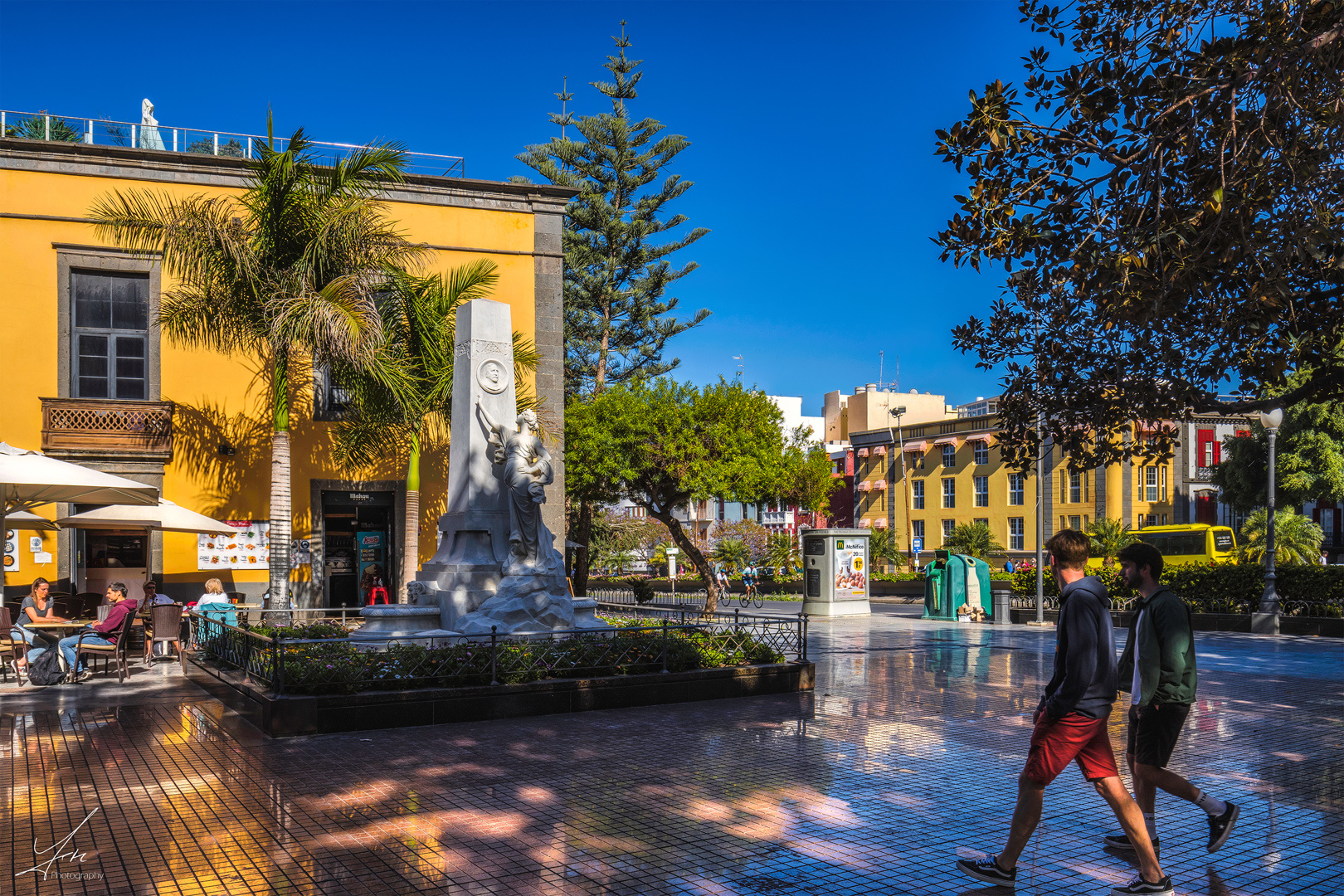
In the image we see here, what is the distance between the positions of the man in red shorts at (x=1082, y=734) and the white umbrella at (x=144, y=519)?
1442 centimetres

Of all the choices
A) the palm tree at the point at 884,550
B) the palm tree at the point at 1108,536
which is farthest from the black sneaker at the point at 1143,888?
the palm tree at the point at 884,550

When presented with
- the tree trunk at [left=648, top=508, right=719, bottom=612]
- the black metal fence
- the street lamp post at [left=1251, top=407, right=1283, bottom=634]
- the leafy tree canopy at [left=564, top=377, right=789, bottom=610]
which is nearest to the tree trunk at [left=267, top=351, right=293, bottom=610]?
the black metal fence

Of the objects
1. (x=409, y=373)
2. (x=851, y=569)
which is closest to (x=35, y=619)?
(x=409, y=373)

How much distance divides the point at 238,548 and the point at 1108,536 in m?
34.3

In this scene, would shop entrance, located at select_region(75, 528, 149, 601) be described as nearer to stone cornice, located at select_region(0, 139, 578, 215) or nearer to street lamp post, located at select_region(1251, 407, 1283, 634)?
stone cornice, located at select_region(0, 139, 578, 215)

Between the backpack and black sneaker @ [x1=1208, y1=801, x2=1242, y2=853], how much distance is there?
11973 millimetres

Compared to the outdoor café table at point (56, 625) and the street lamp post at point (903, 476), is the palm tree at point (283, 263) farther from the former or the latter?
the street lamp post at point (903, 476)

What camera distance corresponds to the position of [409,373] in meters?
18.7

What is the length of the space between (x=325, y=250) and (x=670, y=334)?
23.4 meters

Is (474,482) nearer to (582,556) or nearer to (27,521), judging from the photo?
(27,521)

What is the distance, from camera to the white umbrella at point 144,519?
16.0 m

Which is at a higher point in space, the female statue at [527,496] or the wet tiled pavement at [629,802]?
the female statue at [527,496]

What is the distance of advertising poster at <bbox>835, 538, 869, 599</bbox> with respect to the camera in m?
26.2

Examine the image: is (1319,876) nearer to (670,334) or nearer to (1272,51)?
(1272,51)
